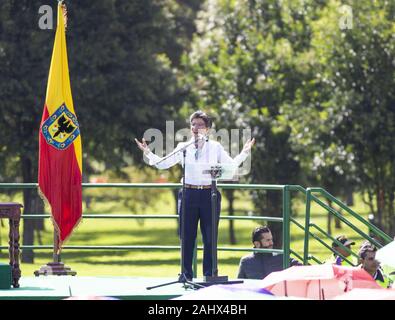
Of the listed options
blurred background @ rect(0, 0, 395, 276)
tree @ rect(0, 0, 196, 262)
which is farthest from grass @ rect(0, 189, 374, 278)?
tree @ rect(0, 0, 196, 262)

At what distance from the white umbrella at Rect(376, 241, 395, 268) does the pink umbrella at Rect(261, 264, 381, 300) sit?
7.91 ft

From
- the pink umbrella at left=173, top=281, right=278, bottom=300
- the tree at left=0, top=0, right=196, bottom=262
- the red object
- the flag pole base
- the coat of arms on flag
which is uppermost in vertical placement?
the tree at left=0, top=0, right=196, bottom=262

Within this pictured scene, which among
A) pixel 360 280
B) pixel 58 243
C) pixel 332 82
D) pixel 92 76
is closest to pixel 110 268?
pixel 92 76

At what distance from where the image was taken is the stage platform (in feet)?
42.7

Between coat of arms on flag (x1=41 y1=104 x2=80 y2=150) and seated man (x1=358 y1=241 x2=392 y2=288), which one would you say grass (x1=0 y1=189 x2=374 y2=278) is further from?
seated man (x1=358 y1=241 x2=392 y2=288)

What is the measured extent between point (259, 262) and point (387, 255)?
182cm

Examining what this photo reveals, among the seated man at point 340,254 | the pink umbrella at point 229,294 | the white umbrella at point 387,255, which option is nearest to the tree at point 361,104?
the seated man at point 340,254

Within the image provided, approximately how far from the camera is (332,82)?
31.8m

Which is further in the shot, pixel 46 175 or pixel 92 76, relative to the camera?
pixel 92 76

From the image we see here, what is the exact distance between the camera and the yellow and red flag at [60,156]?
15945mm

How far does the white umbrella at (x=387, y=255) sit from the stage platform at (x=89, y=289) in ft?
7.13

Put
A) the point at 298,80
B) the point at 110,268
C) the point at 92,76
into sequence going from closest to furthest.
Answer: the point at 110,268, the point at 92,76, the point at 298,80
